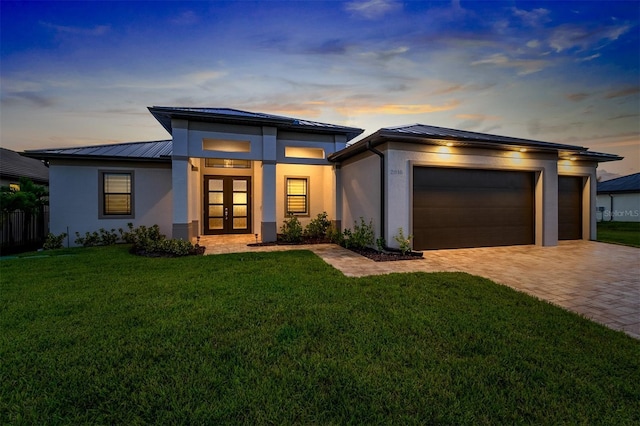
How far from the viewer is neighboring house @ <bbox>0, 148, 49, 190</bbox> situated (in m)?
11.3

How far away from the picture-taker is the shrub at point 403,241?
743 cm

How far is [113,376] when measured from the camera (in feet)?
7.39

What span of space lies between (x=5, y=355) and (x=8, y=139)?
1755 centimetres

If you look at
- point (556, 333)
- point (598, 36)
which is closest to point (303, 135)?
point (556, 333)

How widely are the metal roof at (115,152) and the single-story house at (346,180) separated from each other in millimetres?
36

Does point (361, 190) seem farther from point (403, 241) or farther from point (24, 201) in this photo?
point (24, 201)

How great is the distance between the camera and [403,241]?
7.51 meters

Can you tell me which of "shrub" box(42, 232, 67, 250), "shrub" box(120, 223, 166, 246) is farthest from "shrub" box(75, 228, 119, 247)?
"shrub" box(42, 232, 67, 250)

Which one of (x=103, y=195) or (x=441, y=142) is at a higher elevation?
(x=441, y=142)

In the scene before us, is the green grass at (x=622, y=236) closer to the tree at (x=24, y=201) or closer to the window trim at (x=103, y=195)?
the window trim at (x=103, y=195)

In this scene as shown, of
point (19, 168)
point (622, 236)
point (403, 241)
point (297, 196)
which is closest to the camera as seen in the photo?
point (403, 241)

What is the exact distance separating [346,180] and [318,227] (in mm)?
2150

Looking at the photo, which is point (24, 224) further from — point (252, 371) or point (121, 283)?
point (252, 371)

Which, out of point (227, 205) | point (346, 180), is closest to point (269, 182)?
point (346, 180)
